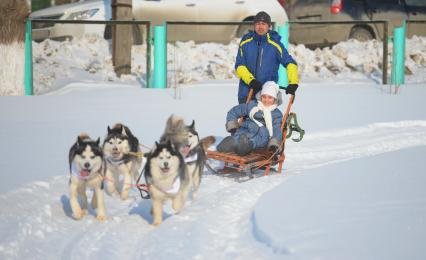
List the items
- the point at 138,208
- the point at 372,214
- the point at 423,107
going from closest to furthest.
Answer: the point at 372,214 → the point at 138,208 → the point at 423,107

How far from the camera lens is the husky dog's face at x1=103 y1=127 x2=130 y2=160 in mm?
5973

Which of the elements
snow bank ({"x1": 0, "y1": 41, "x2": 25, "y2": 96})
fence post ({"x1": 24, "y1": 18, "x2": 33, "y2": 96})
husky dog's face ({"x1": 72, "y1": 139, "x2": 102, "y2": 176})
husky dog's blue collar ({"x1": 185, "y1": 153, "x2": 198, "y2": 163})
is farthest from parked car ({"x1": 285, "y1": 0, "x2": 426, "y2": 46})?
husky dog's face ({"x1": 72, "y1": 139, "x2": 102, "y2": 176})

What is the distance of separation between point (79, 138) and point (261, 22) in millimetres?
2969

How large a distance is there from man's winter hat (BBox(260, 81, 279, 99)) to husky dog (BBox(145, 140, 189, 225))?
77.0 inches

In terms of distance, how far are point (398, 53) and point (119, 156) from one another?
9825 mm

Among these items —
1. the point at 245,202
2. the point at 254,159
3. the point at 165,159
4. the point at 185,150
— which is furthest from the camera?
the point at 254,159

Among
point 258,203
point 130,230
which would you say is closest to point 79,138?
point 130,230

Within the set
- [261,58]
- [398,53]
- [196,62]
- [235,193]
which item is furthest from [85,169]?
[398,53]

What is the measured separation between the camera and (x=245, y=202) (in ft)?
19.0

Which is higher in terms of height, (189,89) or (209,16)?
(209,16)

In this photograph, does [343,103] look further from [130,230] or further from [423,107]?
[130,230]

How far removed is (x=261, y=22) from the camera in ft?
24.0

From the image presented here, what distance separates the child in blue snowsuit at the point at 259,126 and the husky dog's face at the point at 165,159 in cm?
181

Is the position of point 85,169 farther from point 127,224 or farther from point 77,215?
point 127,224
